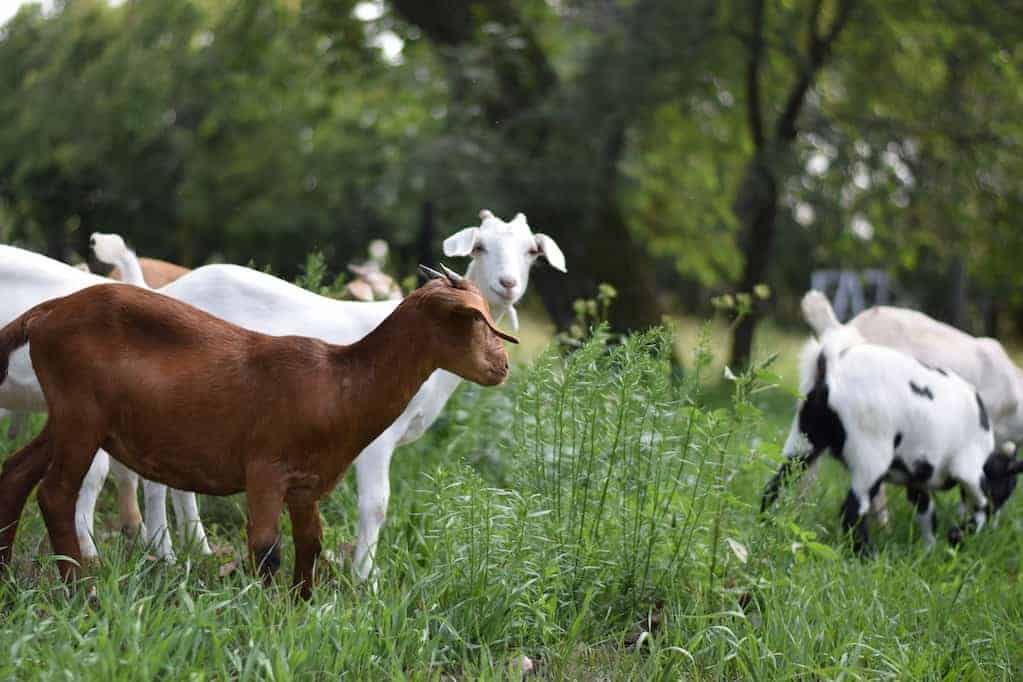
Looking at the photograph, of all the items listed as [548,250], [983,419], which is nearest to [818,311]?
[983,419]

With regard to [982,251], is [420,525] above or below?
above

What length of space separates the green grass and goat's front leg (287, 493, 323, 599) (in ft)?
0.23

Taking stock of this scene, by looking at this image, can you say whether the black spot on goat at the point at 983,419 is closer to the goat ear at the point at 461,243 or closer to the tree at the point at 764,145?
the goat ear at the point at 461,243

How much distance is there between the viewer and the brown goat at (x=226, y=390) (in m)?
3.12

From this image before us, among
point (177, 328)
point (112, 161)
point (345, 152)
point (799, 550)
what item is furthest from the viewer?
point (112, 161)

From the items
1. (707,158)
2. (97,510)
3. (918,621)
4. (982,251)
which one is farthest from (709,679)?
(707,158)

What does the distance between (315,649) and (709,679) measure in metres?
1.28

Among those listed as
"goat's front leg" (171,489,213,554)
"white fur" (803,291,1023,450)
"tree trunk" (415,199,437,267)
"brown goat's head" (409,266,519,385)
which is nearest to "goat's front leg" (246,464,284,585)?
"brown goat's head" (409,266,519,385)

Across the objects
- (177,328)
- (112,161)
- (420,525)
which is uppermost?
(177,328)

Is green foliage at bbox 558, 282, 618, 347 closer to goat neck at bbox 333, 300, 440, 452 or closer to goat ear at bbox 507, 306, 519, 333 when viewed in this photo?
goat ear at bbox 507, 306, 519, 333

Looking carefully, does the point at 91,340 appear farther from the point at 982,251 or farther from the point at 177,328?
the point at 982,251

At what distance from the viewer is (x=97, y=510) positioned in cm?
486

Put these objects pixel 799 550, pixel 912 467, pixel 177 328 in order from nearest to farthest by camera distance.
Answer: pixel 177 328 → pixel 799 550 → pixel 912 467

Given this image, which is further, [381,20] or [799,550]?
[381,20]
